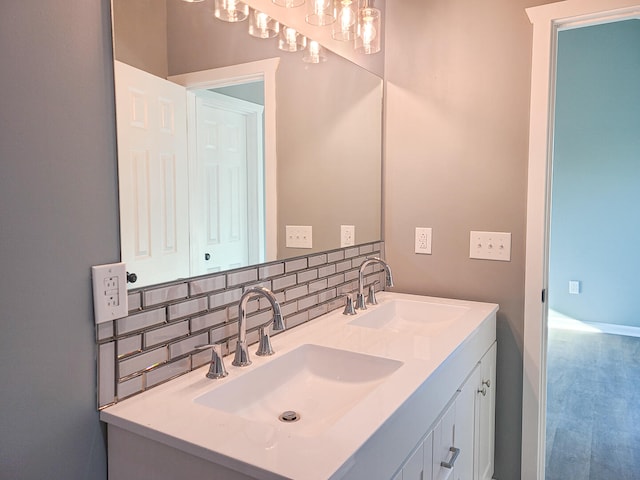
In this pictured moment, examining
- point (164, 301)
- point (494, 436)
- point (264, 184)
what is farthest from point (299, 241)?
point (494, 436)

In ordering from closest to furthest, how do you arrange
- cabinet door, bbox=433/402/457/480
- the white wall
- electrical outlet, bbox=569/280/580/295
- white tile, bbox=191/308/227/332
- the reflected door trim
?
white tile, bbox=191/308/227/332
cabinet door, bbox=433/402/457/480
the reflected door trim
the white wall
electrical outlet, bbox=569/280/580/295

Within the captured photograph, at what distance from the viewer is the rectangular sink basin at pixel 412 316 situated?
6.24 feet

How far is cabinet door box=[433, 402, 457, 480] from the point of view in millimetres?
1323

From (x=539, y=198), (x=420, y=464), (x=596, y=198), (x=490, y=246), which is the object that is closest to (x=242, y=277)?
(x=420, y=464)

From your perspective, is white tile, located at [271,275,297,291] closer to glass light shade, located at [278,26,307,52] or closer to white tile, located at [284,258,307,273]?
white tile, located at [284,258,307,273]

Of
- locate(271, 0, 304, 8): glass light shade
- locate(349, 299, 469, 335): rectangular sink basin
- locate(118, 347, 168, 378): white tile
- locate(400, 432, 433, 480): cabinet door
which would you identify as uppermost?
locate(271, 0, 304, 8): glass light shade

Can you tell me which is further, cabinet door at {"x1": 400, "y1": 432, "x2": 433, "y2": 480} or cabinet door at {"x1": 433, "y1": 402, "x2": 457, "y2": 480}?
cabinet door at {"x1": 433, "y1": 402, "x2": 457, "y2": 480}

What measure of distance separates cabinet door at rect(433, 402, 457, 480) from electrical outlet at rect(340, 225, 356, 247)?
80cm

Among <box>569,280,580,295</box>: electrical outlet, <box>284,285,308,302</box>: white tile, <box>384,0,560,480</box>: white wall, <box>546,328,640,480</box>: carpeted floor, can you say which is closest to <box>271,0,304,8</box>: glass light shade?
<box>384,0,560,480</box>: white wall

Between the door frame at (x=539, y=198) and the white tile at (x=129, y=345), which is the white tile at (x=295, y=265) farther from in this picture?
the door frame at (x=539, y=198)

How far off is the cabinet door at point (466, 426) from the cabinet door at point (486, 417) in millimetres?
64

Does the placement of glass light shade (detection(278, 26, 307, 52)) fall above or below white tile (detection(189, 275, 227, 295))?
above

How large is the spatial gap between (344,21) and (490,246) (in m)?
1.11

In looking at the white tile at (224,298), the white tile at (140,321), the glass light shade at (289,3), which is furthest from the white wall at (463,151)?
the white tile at (140,321)
